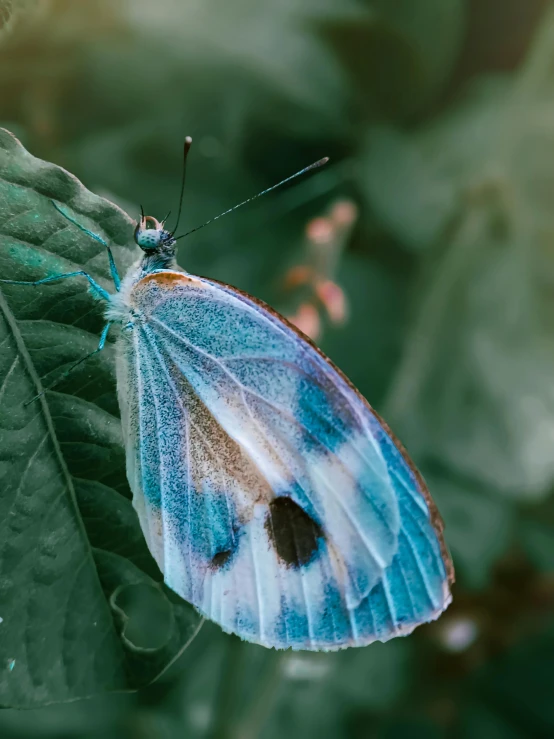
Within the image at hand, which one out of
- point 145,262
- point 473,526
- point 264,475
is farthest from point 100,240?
point 473,526

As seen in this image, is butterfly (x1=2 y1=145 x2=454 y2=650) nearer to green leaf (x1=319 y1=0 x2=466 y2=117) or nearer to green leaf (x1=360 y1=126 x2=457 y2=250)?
green leaf (x1=360 y1=126 x2=457 y2=250)

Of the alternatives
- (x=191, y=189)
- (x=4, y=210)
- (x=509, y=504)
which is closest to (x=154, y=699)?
(x=509, y=504)

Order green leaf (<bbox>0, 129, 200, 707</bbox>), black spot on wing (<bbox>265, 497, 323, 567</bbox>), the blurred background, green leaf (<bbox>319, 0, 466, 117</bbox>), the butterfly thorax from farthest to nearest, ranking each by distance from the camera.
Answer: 1. green leaf (<bbox>319, 0, 466, 117</bbox>)
2. the blurred background
3. black spot on wing (<bbox>265, 497, 323, 567</bbox>)
4. the butterfly thorax
5. green leaf (<bbox>0, 129, 200, 707</bbox>)

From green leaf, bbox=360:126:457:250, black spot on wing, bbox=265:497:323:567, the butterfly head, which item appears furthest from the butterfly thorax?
green leaf, bbox=360:126:457:250

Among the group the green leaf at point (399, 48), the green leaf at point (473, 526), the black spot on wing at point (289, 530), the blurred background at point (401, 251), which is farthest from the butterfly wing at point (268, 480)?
the green leaf at point (399, 48)

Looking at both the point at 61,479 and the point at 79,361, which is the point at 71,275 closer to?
the point at 79,361
